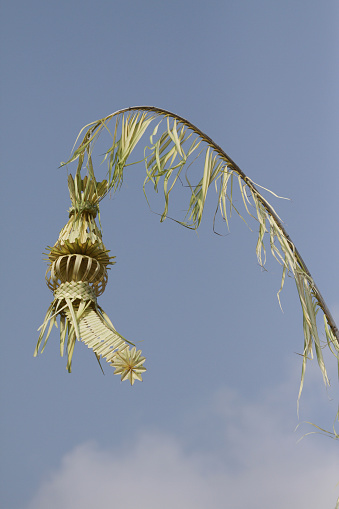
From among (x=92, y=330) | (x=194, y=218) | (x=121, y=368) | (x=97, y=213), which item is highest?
(x=194, y=218)

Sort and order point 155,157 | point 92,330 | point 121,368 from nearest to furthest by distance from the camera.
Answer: point 121,368 < point 92,330 < point 155,157

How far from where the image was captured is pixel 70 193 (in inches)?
97.7

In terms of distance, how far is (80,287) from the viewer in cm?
222

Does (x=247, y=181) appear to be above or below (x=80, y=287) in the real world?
above

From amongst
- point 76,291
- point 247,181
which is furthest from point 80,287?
point 247,181

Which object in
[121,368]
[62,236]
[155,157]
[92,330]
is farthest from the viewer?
[155,157]

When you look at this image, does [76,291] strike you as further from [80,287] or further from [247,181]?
[247,181]

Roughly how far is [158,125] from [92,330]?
2.87ft

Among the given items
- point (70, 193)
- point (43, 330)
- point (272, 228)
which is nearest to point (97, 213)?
point (70, 193)

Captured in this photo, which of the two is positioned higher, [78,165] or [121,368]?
[78,165]

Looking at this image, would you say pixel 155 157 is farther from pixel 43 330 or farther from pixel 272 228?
pixel 43 330

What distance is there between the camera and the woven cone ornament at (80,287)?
6.93 ft

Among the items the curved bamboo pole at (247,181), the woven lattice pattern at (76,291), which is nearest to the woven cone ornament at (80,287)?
the woven lattice pattern at (76,291)

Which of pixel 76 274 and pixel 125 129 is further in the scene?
pixel 125 129
